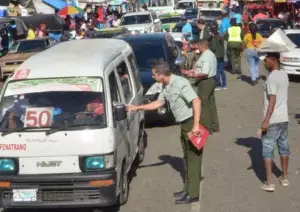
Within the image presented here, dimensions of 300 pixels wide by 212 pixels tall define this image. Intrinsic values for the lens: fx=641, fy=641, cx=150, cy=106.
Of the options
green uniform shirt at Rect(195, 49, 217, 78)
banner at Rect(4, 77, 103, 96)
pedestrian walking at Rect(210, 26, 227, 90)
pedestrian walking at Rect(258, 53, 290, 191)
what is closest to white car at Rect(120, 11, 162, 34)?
pedestrian walking at Rect(210, 26, 227, 90)

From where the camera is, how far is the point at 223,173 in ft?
31.0

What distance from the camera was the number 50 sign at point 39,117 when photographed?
7188mm

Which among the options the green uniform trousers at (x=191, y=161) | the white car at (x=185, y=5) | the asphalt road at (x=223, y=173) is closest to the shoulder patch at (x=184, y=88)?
the green uniform trousers at (x=191, y=161)

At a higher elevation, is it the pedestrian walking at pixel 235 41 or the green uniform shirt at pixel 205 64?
the green uniform shirt at pixel 205 64

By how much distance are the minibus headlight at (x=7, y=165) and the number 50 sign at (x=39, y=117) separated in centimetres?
45

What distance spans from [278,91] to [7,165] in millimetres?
3445

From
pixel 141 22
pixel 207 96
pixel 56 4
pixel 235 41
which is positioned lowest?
pixel 56 4

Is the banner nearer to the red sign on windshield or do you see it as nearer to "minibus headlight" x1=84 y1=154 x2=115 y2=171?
the red sign on windshield

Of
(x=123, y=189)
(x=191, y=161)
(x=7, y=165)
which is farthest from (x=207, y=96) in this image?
(x=7, y=165)

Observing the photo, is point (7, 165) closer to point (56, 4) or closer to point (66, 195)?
point (66, 195)

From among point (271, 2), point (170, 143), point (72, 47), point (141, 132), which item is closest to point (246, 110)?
point (170, 143)

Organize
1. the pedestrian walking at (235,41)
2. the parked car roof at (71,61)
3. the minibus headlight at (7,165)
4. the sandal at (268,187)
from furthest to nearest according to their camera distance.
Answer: the pedestrian walking at (235,41) → the sandal at (268,187) → the parked car roof at (71,61) → the minibus headlight at (7,165)

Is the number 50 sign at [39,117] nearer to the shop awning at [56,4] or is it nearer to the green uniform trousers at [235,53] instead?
the green uniform trousers at [235,53]

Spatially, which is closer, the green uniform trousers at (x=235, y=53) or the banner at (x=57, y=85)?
the banner at (x=57, y=85)
